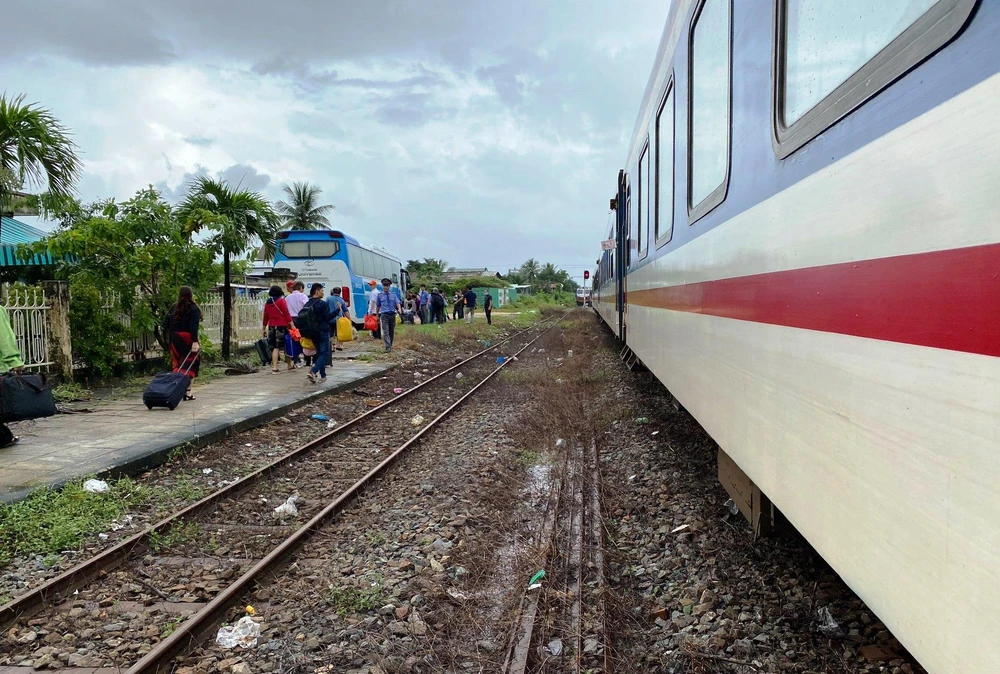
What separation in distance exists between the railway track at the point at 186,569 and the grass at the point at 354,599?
520mm

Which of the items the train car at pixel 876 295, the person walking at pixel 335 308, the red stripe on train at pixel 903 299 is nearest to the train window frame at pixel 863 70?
the train car at pixel 876 295

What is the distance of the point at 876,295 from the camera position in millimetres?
1558

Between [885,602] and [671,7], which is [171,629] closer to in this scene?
[885,602]

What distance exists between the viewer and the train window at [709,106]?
10.4ft

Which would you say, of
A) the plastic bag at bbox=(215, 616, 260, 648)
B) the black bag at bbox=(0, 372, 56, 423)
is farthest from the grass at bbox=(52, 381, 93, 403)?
the plastic bag at bbox=(215, 616, 260, 648)

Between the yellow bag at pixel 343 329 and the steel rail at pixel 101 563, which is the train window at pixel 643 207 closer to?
the steel rail at pixel 101 563

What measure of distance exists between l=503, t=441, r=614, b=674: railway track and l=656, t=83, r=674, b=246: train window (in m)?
2.22

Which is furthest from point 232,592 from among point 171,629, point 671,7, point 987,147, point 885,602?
point 671,7

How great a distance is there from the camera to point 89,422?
731 cm

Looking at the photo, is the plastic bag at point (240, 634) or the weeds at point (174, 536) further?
the weeds at point (174, 536)

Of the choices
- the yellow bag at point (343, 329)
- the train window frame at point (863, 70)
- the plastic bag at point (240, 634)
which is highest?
the train window frame at point (863, 70)

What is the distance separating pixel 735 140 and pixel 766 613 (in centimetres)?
227

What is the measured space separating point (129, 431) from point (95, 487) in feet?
6.52

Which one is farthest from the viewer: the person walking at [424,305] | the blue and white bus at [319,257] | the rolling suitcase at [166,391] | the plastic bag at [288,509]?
the person walking at [424,305]
